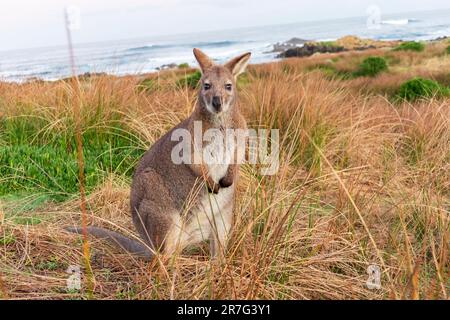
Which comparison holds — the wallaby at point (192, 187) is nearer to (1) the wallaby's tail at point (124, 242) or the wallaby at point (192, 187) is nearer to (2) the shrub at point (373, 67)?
(1) the wallaby's tail at point (124, 242)

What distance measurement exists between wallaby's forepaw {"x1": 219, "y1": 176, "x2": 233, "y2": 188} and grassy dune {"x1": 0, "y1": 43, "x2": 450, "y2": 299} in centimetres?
16

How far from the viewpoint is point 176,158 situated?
3.22 m

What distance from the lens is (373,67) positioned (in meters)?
17.2

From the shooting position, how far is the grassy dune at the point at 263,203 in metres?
2.72

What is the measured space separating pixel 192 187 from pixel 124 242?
1.72 ft

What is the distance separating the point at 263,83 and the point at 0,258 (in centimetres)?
389

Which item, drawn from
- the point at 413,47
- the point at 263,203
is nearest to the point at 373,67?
the point at 413,47

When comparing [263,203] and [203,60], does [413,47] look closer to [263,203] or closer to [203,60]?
[203,60]

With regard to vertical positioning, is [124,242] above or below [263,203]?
below

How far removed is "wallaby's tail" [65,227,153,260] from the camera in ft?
10.1

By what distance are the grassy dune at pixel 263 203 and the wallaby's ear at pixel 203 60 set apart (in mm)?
779

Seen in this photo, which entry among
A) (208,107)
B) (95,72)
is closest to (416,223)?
(208,107)

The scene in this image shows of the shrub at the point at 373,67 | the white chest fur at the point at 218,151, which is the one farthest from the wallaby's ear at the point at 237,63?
the shrub at the point at 373,67

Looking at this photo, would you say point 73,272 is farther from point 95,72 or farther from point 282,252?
point 95,72
